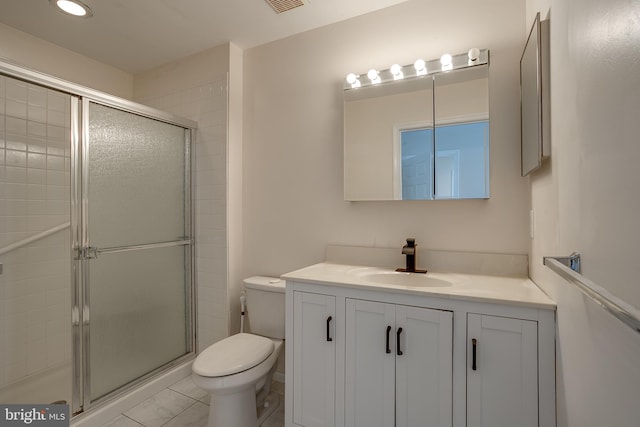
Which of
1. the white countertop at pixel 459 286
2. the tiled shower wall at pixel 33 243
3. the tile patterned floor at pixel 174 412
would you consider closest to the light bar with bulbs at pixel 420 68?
the white countertop at pixel 459 286

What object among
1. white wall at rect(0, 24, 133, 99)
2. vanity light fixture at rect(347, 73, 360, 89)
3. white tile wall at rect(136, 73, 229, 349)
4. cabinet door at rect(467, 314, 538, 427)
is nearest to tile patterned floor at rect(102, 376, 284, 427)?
white tile wall at rect(136, 73, 229, 349)

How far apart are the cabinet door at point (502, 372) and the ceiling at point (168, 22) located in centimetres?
182

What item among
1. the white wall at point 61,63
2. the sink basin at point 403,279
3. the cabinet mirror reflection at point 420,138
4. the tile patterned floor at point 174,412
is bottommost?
the tile patterned floor at point 174,412

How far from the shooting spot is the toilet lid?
151cm

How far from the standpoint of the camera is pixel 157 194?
219 cm

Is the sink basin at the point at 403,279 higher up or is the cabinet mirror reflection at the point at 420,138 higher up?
the cabinet mirror reflection at the point at 420,138

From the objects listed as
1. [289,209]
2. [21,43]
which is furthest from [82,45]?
[289,209]

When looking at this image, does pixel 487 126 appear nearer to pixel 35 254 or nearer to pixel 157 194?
pixel 157 194

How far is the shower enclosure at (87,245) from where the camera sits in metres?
1.78

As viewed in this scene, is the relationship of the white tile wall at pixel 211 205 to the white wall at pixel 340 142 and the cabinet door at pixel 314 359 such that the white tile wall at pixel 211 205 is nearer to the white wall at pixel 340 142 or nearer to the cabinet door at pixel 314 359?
the white wall at pixel 340 142

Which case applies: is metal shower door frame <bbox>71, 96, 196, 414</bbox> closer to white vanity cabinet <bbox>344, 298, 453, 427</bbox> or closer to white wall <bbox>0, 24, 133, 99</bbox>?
white wall <bbox>0, 24, 133, 99</bbox>

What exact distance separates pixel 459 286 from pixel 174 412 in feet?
5.85

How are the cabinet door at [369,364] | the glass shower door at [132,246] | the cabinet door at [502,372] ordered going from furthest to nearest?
the glass shower door at [132,246], the cabinet door at [369,364], the cabinet door at [502,372]

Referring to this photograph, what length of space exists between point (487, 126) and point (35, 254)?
9.54 feet
